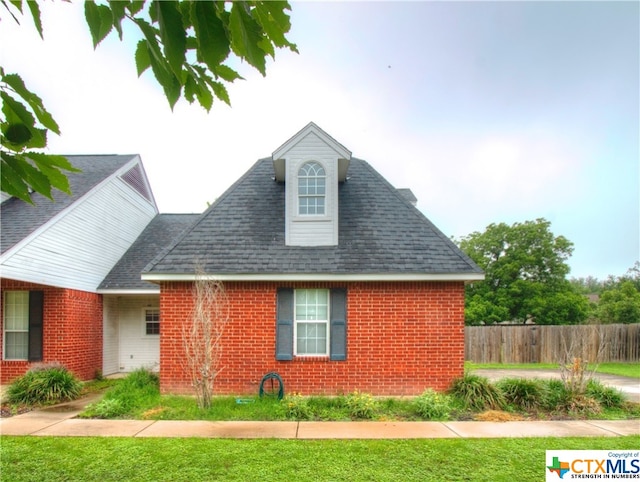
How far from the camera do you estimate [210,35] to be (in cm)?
136

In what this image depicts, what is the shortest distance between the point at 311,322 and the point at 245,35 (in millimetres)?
8699

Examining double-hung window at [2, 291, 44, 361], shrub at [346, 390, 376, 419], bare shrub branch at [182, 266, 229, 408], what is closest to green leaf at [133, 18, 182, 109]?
bare shrub branch at [182, 266, 229, 408]

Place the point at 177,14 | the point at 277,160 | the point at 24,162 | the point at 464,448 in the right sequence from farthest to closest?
the point at 277,160 < the point at 464,448 < the point at 24,162 < the point at 177,14

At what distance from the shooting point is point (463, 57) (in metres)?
11.1

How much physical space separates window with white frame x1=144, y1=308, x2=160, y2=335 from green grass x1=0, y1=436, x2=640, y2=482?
785 centimetres

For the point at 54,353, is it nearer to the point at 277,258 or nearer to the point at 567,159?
the point at 277,258

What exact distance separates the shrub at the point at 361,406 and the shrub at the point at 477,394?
6.37 feet

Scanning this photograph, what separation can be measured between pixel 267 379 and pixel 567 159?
532 inches

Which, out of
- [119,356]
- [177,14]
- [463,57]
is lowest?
[119,356]

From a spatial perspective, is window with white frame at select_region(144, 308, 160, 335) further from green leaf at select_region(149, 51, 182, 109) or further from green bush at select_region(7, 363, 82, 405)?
green leaf at select_region(149, 51, 182, 109)

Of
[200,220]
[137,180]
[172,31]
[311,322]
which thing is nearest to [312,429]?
[311,322]

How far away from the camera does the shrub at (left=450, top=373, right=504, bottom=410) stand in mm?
8656

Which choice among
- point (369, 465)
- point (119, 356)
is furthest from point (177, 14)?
point (119, 356)

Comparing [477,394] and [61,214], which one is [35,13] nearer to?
[477,394]
